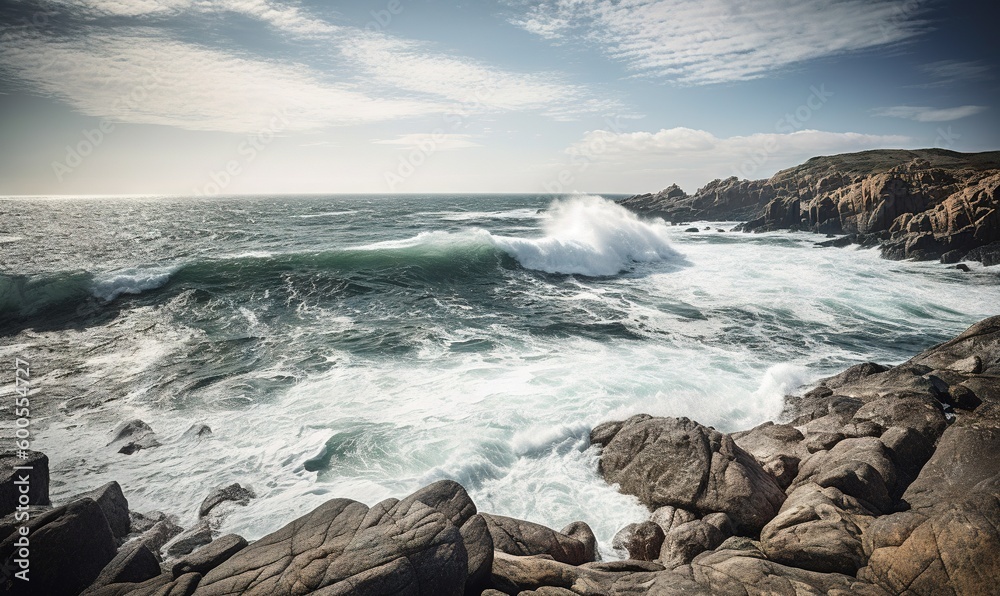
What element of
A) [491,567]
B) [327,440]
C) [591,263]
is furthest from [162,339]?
[591,263]

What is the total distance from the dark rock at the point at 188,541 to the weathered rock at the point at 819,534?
8.88 meters

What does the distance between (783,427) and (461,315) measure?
1360 cm

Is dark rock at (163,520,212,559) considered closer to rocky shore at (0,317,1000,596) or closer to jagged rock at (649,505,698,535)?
rocky shore at (0,317,1000,596)

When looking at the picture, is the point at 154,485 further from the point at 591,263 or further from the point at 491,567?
the point at 591,263

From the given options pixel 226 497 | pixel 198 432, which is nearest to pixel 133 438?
pixel 198 432

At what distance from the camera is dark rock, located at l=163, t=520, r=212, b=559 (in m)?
6.84

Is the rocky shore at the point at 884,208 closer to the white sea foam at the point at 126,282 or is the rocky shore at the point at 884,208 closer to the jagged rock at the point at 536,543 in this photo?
the jagged rock at the point at 536,543

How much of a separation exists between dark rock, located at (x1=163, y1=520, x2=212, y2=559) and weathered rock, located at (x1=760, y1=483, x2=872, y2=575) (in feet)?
29.1

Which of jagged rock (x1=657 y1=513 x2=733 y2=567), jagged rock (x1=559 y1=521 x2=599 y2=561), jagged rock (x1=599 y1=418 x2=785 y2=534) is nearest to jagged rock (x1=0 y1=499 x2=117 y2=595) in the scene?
jagged rock (x1=559 y1=521 x2=599 y2=561)

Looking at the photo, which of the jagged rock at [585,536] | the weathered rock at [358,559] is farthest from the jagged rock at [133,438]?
the jagged rock at [585,536]

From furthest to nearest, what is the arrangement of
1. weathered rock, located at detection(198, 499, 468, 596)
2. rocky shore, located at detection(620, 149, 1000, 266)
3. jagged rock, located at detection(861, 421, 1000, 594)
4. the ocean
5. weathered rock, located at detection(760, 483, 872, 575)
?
rocky shore, located at detection(620, 149, 1000, 266) → the ocean → weathered rock, located at detection(760, 483, 872, 575) → weathered rock, located at detection(198, 499, 468, 596) → jagged rock, located at detection(861, 421, 1000, 594)

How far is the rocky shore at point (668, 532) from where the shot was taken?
15.7 ft

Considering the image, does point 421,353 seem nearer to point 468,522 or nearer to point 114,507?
point 114,507

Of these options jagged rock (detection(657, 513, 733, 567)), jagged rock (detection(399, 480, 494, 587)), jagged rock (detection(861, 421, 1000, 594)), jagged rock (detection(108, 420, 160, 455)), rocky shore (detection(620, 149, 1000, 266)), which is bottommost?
jagged rock (detection(108, 420, 160, 455))
